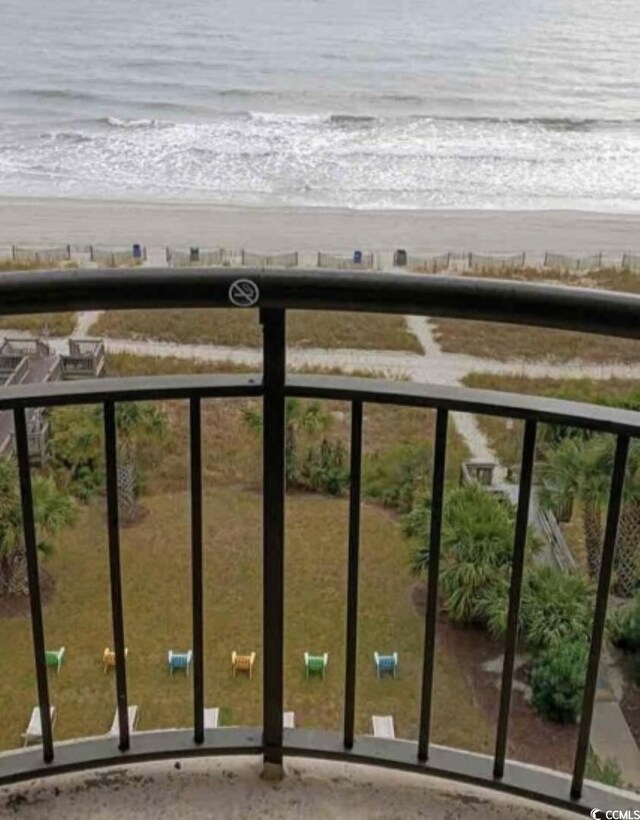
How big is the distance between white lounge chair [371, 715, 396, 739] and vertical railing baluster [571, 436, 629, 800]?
376cm

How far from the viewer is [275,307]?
4.20 ft

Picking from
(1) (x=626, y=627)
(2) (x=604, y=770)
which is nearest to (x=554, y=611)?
(1) (x=626, y=627)

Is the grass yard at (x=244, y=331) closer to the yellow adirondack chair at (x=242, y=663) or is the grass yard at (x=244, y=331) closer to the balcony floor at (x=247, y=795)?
the yellow adirondack chair at (x=242, y=663)

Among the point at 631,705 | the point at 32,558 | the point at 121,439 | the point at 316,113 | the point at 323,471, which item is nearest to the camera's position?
the point at 32,558

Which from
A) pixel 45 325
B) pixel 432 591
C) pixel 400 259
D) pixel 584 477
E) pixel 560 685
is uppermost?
pixel 432 591

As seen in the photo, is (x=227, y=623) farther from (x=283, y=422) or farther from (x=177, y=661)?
(x=283, y=422)

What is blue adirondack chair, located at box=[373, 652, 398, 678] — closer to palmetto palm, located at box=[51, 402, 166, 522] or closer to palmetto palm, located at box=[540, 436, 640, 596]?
palmetto palm, located at box=[540, 436, 640, 596]

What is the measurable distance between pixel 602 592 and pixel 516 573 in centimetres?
13

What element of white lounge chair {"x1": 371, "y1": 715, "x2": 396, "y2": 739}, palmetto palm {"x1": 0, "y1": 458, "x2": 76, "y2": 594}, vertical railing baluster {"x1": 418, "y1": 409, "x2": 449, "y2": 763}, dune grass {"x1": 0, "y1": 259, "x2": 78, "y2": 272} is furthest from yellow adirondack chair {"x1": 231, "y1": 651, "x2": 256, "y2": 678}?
dune grass {"x1": 0, "y1": 259, "x2": 78, "y2": 272}

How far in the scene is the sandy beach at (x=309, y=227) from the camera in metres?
17.2

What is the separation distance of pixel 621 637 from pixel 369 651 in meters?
1.73

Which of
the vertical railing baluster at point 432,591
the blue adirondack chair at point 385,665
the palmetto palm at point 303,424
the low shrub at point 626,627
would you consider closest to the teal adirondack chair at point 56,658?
the blue adirondack chair at point 385,665

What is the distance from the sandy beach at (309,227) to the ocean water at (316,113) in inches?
33.0

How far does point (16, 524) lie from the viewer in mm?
→ 7359
